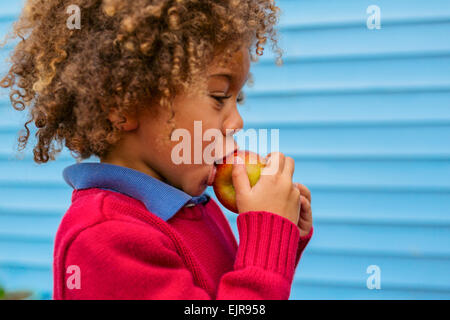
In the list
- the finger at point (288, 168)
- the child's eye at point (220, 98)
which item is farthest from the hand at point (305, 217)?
the child's eye at point (220, 98)

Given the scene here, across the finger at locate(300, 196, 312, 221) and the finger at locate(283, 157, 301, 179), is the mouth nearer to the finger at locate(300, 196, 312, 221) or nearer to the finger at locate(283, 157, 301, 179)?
the finger at locate(283, 157, 301, 179)

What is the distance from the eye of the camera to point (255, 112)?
2.32m

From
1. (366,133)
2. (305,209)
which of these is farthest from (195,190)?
(366,133)

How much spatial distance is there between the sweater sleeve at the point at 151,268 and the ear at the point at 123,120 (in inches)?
9.8

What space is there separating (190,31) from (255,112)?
1.28 metres

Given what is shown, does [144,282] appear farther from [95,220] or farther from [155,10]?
[155,10]

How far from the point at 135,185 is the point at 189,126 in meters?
0.17

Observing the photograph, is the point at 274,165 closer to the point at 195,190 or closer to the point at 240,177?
the point at 240,177

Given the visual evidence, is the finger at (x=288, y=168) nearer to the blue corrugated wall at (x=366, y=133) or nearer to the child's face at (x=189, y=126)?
the child's face at (x=189, y=126)

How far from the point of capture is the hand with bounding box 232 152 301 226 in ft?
3.48

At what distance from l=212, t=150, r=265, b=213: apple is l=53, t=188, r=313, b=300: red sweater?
0.51 feet

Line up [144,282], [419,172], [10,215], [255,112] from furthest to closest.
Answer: [10,215] → [255,112] → [419,172] → [144,282]
